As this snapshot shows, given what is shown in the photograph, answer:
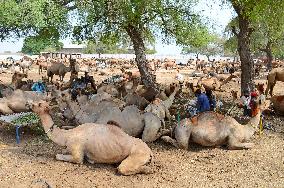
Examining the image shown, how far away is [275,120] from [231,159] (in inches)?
178

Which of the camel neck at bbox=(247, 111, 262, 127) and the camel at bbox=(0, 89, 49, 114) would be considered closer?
the camel neck at bbox=(247, 111, 262, 127)

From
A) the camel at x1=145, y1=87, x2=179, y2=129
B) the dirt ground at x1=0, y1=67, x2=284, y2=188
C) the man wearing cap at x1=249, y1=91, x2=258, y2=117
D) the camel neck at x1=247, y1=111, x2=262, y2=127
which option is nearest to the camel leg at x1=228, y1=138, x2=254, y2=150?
the dirt ground at x1=0, y1=67, x2=284, y2=188

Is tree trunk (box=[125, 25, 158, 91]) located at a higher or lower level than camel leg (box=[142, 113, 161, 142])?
higher

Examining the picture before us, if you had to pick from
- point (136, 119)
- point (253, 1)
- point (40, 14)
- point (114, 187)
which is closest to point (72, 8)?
point (40, 14)

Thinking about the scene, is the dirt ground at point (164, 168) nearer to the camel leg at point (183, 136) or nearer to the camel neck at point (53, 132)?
the camel leg at point (183, 136)

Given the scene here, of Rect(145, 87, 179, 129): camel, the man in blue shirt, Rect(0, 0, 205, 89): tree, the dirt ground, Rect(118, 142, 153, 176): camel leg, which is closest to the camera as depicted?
the dirt ground

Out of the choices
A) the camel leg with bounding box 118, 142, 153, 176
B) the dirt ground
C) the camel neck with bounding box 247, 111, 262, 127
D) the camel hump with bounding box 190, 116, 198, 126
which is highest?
the camel hump with bounding box 190, 116, 198, 126

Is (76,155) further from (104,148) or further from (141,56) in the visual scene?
(141,56)

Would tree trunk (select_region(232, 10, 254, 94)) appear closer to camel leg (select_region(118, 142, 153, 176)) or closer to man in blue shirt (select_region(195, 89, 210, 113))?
man in blue shirt (select_region(195, 89, 210, 113))

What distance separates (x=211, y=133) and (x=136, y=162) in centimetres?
248

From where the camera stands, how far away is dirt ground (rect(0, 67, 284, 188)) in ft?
27.0

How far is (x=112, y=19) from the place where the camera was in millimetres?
17250

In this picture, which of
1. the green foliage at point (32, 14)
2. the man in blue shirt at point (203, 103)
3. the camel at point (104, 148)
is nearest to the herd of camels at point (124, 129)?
the camel at point (104, 148)

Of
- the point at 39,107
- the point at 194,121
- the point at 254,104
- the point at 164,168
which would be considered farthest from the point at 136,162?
the point at 254,104
